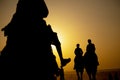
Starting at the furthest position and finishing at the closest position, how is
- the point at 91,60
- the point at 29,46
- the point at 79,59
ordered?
the point at 79,59 < the point at 91,60 < the point at 29,46

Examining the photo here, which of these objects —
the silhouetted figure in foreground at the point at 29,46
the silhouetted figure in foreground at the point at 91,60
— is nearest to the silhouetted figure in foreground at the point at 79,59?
the silhouetted figure in foreground at the point at 91,60

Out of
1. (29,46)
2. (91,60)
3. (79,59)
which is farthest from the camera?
(79,59)

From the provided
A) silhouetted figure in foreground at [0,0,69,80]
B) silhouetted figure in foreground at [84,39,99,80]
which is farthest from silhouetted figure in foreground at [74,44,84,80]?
silhouetted figure in foreground at [0,0,69,80]

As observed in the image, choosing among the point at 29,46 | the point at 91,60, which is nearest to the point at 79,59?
the point at 91,60

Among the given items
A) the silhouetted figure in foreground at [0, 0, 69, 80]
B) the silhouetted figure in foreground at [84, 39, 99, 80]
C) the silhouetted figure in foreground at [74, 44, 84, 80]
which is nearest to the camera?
the silhouetted figure in foreground at [0, 0, 69, 80]

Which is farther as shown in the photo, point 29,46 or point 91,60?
point 91,60

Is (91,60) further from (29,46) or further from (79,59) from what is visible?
(29,46)

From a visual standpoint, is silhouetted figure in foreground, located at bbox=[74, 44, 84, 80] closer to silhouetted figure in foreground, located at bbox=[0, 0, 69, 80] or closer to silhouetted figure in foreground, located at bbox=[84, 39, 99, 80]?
silhouetted figure in foreground, located at bbox=[84, 39, 99, 80]

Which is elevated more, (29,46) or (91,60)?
(91,60)

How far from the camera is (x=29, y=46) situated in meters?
3.90

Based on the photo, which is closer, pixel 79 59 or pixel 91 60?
pixel 91 60

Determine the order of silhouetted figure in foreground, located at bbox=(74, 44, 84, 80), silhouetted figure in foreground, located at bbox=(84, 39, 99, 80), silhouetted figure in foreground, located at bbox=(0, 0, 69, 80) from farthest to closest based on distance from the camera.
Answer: silhouetted figure in foreground, located at bbox=(74, 44, 84, 80), silhouetted figure in foreground, located at bbox=(84, 39, 99, 80), silhouetted figure in foreground, located at bbox=(0, 0, 69, 80)

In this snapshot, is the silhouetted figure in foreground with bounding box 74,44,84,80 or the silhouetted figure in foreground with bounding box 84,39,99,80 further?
the silhouetted figure in foreground with bounding box 74,44,84,80

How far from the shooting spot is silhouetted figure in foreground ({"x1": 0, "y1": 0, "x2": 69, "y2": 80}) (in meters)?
3.74
